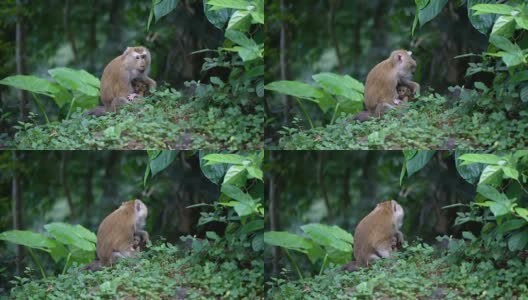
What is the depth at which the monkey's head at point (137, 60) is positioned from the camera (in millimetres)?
5820

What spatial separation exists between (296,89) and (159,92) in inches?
32.0

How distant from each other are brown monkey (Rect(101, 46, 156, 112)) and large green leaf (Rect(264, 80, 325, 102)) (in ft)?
2.36

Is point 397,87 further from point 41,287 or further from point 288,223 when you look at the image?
point 41,287

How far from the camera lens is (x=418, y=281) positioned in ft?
18.9

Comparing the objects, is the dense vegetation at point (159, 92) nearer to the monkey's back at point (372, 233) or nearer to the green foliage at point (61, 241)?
the green foliage at point (61, 241)

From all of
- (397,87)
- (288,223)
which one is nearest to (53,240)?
(288,223)

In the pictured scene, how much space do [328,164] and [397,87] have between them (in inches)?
24.0

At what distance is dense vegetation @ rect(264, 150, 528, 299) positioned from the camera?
5633 millimetres

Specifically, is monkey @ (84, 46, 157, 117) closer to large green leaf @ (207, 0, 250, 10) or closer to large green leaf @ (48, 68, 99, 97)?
large green leaf @ (48, 68, 99, 97)

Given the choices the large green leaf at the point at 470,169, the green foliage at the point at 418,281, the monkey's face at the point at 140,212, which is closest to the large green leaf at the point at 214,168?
the monkey's face at the point at 140,212

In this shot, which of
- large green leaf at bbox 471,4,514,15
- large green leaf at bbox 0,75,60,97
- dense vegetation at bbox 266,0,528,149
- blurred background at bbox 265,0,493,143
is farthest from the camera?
large green leaf at bbox 0,75,60,97

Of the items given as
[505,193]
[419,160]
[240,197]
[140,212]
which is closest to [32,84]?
[140,212]

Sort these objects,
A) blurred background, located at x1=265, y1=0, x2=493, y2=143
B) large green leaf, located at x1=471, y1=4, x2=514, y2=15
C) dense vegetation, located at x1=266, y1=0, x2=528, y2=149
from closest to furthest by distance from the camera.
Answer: large green leaf, located at x1=471, y1=4, x2=514, y2=15 < dense vegetation, located at x1=266, y1=0, x2=528, y2=149 < blurred background, located at x1=265, y1=0, x2=493, y2=143

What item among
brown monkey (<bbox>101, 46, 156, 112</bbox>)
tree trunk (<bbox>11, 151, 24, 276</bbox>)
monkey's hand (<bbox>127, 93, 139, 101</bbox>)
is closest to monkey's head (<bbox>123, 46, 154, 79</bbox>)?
brown monkey (<bbox>101, 46, 156, 112</bbox>)
